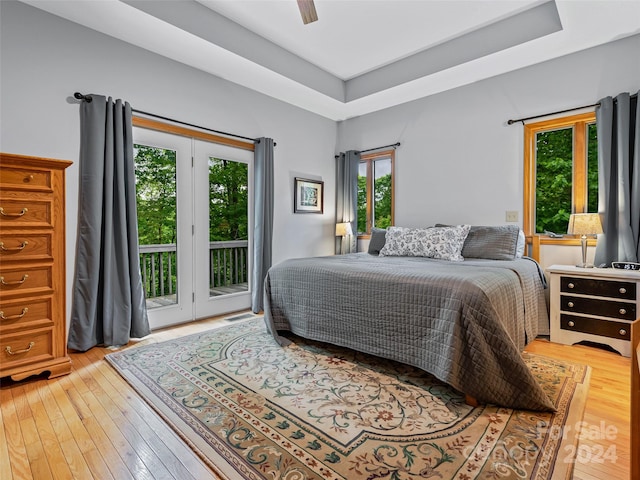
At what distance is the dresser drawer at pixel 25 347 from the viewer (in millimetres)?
2008

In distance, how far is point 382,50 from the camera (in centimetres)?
363

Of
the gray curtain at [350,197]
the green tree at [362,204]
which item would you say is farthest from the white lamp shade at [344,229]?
the green tree at [362,204]

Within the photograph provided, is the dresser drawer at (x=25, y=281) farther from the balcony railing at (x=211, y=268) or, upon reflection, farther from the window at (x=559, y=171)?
the window at (x=559, y=171)

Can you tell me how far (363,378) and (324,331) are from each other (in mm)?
472

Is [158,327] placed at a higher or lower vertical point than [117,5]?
lower

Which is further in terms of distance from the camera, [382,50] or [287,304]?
[382,50]

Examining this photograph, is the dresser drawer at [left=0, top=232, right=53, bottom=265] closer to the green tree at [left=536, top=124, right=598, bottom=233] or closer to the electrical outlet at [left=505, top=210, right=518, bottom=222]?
the electrical outlet at [left=505, top=210, right=518, bottom=222]

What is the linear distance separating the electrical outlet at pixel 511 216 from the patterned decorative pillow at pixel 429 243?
1.67 ft

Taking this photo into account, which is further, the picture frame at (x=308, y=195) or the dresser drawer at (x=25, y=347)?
the picture frame at (x=308, y=195)

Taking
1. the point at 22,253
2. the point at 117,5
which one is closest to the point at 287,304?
the point at 22,253

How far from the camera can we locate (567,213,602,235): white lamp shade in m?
2.75

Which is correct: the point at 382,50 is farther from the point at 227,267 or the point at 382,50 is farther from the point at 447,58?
the point at 227,267

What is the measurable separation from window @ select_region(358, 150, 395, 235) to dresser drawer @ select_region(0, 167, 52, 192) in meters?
3.62

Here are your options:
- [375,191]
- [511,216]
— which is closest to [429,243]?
[511,216]
